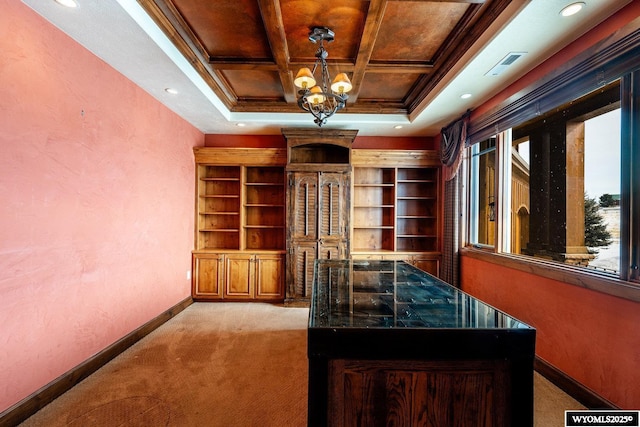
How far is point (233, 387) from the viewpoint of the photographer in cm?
223

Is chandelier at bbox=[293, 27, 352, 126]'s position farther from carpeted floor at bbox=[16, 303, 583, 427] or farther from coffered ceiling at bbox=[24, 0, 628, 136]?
carpeted floor at bbox=[16, 303, 583, 427]

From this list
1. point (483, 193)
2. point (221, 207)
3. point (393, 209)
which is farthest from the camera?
point (221, 207)

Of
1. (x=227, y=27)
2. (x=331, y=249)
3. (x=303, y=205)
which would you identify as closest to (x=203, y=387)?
(x=331, y=249)

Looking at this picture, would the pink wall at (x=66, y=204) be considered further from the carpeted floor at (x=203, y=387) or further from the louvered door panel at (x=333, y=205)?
the louvered door panel at (x=333, y=205)

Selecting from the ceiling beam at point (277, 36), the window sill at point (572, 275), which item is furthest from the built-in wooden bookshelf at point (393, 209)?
the ceiling beam at point (277, 36)

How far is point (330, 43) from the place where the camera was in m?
2.65

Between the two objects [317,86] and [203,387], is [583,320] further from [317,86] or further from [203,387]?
[203,387]

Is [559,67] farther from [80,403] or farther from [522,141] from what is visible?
[80,403]

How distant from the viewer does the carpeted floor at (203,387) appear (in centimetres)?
190

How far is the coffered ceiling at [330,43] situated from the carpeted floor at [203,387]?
267 cm

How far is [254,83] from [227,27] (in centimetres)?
105

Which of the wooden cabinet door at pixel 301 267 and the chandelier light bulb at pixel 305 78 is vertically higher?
the chandelier light bulb at pixel 305 78

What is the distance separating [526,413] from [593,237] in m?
1.77

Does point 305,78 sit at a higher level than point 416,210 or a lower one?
higher
